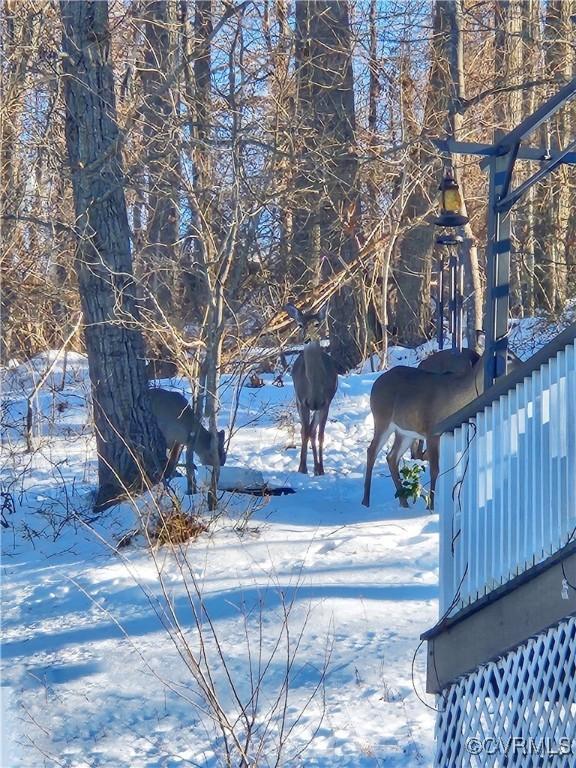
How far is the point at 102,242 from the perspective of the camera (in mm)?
11258

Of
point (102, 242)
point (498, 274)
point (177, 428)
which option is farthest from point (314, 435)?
point (498, 274)

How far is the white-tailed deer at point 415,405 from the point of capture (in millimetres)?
10750

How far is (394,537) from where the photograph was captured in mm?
9531

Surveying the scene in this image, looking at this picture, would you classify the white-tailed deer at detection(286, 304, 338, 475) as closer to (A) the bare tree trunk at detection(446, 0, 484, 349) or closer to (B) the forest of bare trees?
(B) the forest of bare trees

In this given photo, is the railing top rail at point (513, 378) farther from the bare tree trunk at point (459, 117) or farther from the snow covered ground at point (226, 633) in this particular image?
the bare tree trunk at point (459, 117)

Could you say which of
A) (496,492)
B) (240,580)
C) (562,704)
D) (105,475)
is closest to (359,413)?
(105,475)

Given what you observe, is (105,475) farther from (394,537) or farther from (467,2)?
(467,2)

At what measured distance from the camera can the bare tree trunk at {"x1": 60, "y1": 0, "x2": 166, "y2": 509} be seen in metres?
11.2

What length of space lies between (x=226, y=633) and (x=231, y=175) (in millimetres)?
4952

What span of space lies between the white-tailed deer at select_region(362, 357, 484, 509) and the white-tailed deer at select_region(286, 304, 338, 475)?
145cm

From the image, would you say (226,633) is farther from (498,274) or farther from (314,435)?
(314,435)

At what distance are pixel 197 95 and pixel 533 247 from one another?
490 inches

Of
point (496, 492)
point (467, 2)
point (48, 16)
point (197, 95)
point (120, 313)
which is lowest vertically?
point (496, 492)

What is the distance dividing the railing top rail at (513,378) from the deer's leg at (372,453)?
4.33 metres
